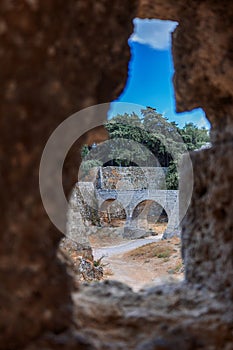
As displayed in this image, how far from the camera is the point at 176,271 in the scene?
773 cm

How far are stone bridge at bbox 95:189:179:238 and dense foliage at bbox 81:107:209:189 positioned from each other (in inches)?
98.3

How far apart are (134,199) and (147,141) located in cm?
453

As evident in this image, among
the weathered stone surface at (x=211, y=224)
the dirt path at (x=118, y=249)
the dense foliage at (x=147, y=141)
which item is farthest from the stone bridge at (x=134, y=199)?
the weathered stone surface at (x=211, y=224)

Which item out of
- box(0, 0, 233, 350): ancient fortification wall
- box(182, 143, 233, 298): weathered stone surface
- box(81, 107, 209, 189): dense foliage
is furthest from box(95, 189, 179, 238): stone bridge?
box(0, 0, 233, 350): ancient fortification wall

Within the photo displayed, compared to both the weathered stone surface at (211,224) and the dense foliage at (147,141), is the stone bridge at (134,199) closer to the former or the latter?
the dense foliage at (147,141)

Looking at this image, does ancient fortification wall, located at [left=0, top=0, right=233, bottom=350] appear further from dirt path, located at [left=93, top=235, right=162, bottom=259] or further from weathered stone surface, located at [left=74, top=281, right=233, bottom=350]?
dirt path, located at [left=93, top=235, right=162, bottom=259]

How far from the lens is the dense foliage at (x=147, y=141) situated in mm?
16934

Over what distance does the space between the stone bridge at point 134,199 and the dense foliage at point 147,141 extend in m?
2.50

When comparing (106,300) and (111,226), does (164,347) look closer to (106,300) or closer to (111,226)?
(106,300)

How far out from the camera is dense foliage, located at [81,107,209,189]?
16.9 m

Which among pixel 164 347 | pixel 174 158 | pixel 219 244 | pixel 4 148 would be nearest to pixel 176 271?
pixel 219 244

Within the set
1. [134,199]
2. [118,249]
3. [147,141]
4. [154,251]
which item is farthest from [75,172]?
[147,141]

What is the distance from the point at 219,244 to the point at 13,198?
1176 mm

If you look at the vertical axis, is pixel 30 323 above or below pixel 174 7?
below
